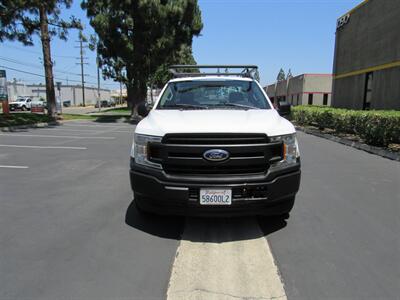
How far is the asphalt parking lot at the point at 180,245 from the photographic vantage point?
3061mm

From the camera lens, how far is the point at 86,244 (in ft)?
12.7

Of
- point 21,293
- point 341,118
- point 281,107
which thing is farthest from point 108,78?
point 21,293

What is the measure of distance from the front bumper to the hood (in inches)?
17.8

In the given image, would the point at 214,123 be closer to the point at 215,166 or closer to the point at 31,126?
the point at 215,166

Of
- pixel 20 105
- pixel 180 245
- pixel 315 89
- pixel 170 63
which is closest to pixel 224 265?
pixel 180 245

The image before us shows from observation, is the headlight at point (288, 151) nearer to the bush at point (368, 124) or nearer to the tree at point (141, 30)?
the bush at point (368, 124)

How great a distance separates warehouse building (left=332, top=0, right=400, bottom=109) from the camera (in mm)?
17806

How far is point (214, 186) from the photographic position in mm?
3643

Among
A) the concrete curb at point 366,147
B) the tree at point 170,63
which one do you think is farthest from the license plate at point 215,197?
the tree at point 170,63

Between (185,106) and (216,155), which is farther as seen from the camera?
(185,106)

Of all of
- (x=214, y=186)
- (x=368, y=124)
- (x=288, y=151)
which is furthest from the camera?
(x=368, y=124)

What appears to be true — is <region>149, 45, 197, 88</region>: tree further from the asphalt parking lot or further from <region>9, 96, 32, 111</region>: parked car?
<region>9, 96, 32, 111</region>: parked car

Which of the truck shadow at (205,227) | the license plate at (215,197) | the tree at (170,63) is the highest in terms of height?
the tree at (170,63)

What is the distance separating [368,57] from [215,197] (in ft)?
67.7
